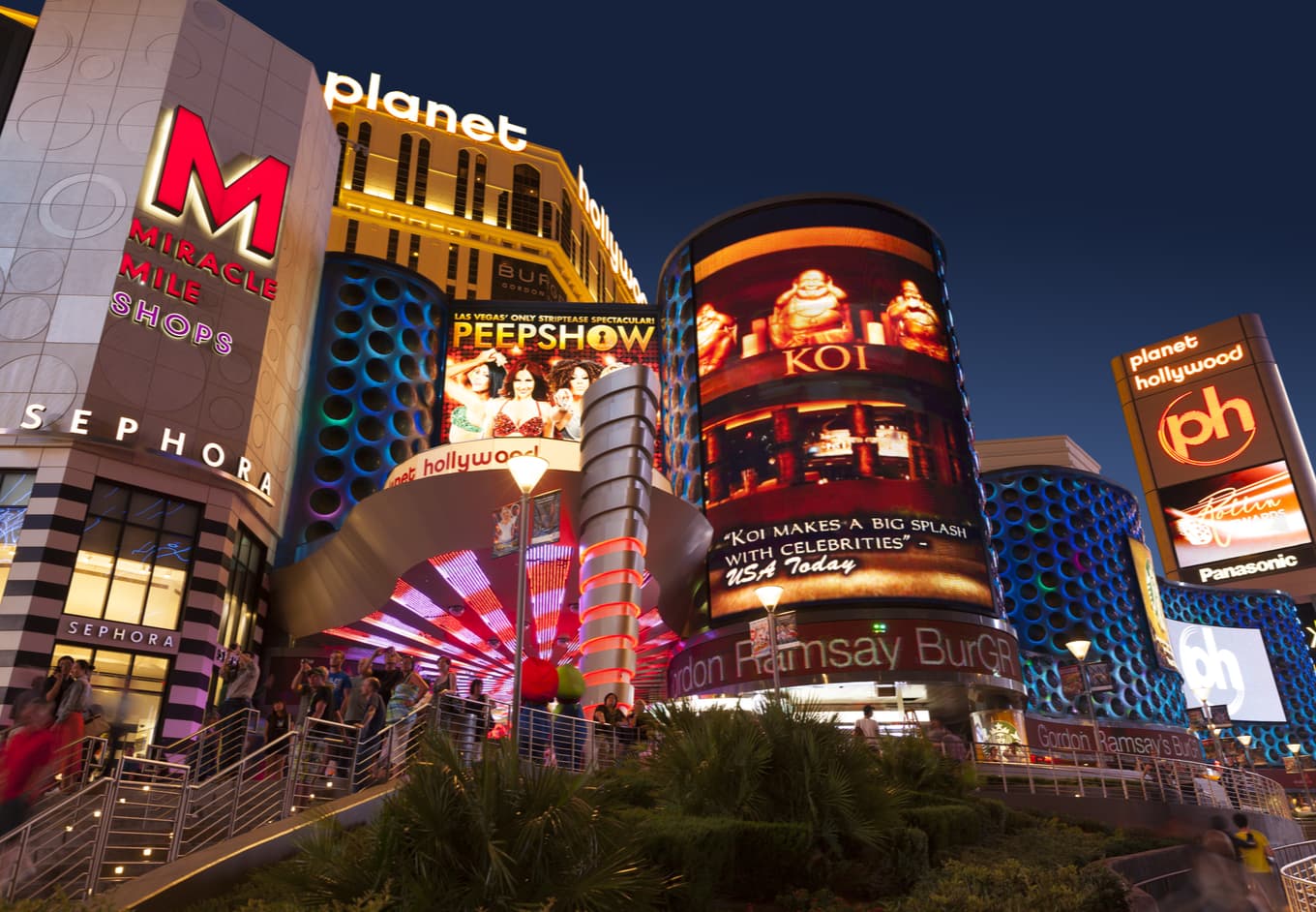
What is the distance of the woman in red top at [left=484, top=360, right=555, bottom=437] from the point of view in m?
43.1

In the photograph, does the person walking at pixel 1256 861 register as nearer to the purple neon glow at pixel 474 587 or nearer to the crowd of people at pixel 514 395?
the purple neon glow at pixel 474 587

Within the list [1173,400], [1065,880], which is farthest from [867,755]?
[1173,400]

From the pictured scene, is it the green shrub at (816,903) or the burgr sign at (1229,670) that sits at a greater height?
the burgr sign at (1229,670)

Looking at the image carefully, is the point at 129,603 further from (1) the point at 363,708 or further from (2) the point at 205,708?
(1) the point at 363,708

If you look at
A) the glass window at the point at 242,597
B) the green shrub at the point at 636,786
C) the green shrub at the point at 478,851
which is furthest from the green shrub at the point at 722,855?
the glass window at the point at 242,597

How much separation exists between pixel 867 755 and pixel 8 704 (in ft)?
67.9

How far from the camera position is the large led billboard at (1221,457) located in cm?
5506

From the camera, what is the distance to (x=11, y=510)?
80.8ft

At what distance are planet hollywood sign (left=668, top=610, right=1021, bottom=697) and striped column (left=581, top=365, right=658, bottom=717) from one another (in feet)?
25.9

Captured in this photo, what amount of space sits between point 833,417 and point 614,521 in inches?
495

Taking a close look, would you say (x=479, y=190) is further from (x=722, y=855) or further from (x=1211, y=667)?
(x=722, y=855)

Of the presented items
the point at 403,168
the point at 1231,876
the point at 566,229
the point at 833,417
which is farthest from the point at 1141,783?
the point at 403,168

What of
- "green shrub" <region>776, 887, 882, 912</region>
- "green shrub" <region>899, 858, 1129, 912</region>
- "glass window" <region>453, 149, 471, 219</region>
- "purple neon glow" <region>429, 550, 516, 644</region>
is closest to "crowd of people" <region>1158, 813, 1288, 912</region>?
"green shrub" <region>899, 858, 1129, 912</region>

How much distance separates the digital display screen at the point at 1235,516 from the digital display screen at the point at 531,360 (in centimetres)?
3506
